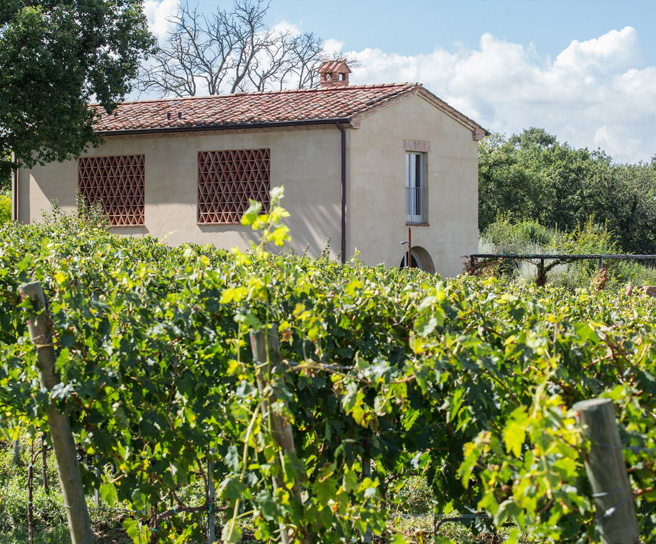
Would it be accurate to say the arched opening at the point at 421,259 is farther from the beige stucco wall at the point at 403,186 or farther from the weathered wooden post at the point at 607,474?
the weathered wooden post at the point at 607,474

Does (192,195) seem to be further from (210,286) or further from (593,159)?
(593,159)

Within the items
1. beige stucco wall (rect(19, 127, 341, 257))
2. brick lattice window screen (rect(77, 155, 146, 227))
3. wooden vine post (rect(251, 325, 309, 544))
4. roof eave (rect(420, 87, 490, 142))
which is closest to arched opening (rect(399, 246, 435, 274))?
beige stucco wall (rect(19, 127, 341, 257))

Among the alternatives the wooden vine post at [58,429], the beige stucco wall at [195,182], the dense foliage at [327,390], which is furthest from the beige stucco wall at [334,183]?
the wooden vine post at [58,429]

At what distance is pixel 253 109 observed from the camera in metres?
19.3

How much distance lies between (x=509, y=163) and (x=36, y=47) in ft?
87.5

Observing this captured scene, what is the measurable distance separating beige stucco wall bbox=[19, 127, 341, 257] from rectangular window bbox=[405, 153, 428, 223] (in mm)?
2730

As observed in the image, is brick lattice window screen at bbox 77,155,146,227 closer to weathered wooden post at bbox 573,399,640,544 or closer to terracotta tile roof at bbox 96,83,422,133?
terracotta tile roof at bbox 96,83,422,133

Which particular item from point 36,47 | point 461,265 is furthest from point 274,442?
point 461,265

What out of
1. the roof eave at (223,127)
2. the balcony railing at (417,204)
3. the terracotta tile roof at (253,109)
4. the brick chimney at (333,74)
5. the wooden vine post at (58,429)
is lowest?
the wooden vine post at (58,429)

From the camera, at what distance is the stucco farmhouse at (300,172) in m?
17.9

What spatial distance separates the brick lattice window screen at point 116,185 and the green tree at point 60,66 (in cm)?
84

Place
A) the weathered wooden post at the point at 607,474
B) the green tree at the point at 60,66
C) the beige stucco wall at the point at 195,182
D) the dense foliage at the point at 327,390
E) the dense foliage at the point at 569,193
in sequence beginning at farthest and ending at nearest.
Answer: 1. the dense foliage at the point at 569,193
2. the beige stucco wall at the point at 195,182
3. the green tree at the point at 60,66
4. the dense foliage at the point at 327,390
5. the weathered wooden post at the point at 607,474

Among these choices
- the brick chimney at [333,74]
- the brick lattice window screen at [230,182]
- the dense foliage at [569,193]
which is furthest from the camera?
the dense foliage at [569,193]

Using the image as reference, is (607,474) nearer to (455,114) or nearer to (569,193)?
(455,114)
